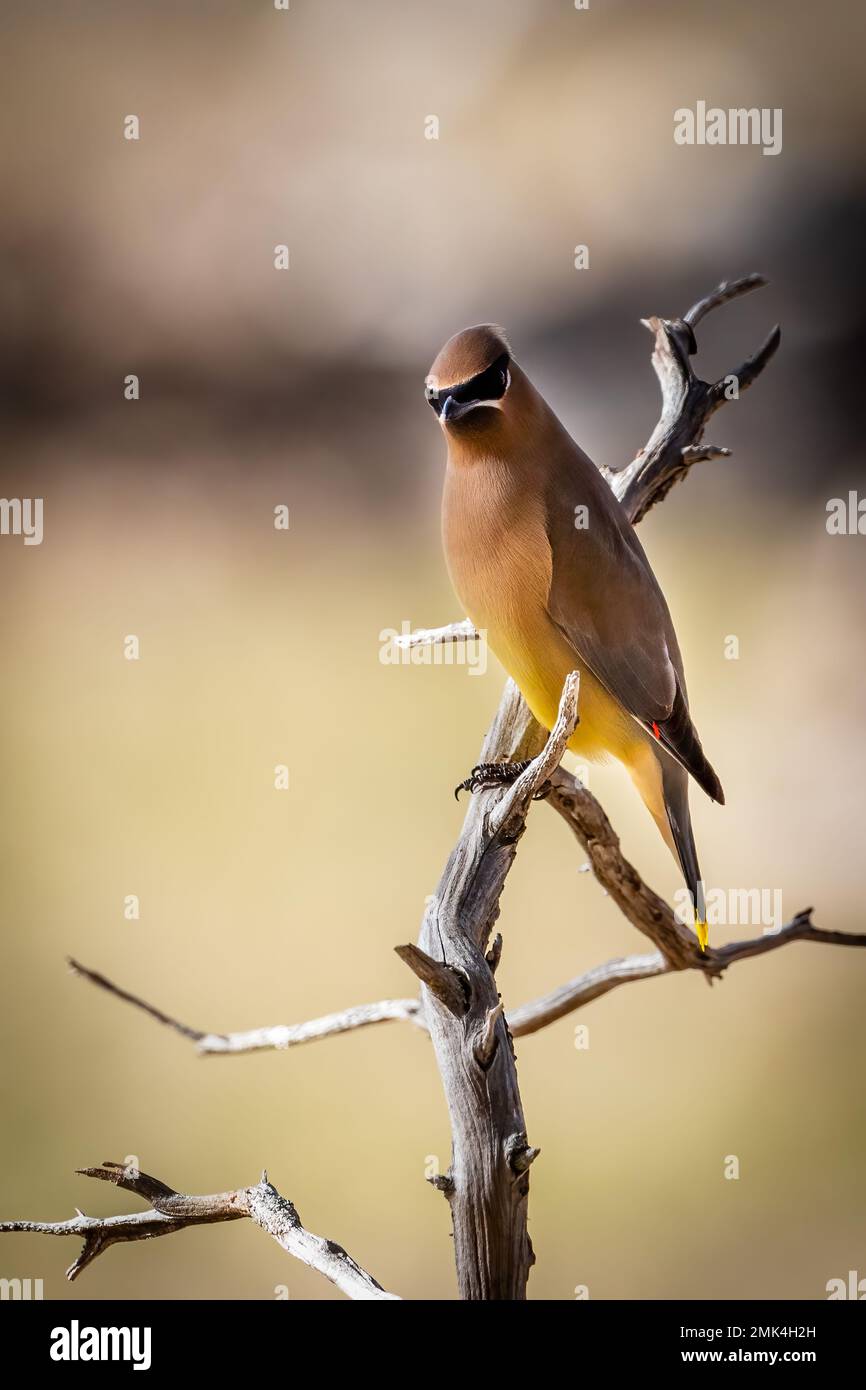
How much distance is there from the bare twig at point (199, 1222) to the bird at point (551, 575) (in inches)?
22.1

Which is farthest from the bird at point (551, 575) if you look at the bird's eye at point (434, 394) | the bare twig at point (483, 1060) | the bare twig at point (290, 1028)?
the bare twig at point (290, 1028)

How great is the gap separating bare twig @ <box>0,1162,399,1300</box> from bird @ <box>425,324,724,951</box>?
56 centimetres

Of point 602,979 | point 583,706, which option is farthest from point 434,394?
point 602,979

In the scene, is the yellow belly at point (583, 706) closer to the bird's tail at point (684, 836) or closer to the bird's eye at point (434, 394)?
the bird's tail at point (684, 836)

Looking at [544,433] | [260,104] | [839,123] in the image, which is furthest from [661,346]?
[260,104]

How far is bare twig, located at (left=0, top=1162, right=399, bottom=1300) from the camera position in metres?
1.19

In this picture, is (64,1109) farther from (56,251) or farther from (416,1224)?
(56,251)

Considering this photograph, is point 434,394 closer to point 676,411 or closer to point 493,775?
point 493,775

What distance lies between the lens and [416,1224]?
274 cm

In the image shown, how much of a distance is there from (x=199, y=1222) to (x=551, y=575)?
0.79 metres

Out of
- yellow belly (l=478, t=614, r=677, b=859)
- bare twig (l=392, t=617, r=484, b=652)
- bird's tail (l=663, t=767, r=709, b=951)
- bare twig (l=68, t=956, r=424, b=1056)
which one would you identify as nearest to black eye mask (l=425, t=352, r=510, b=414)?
yellow belly (l=478, t=614, r=677, b=859)

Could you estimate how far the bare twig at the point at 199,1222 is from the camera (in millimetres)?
1188

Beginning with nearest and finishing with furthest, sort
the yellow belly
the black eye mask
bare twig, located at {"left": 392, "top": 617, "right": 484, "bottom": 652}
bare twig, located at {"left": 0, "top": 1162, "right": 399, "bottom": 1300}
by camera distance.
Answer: bare twig, located at {"left": 0, "top": 1162, "right": 399, "bottom": 1300} → the black eye mask → the yellow belly → bare twig, located at {"left": 392, "top": 617, "right": 484, "bottom": 652}

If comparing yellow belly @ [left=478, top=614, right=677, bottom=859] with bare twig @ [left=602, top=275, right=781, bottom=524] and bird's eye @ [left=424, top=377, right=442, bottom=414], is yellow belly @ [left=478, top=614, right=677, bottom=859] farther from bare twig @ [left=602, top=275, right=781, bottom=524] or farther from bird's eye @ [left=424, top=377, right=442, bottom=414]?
bare twig @ [left=602, top=275, right=781, bottom=524]
